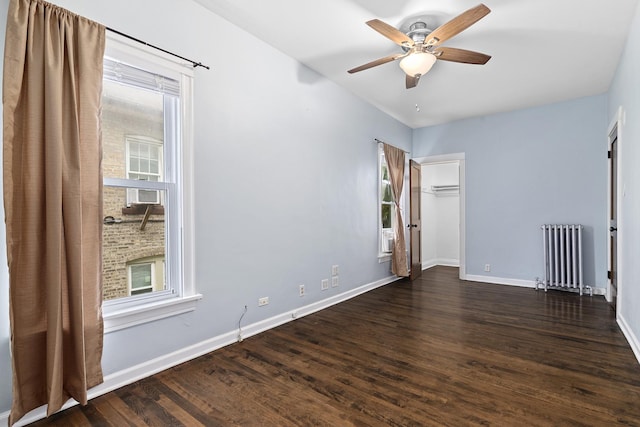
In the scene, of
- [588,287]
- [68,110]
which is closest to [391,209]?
[588,287]

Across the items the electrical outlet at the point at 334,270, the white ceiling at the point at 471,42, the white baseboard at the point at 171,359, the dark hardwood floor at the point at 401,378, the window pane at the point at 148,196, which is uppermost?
the white ceiling at the point at 471,42

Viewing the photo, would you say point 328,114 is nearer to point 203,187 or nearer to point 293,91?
point 293,91

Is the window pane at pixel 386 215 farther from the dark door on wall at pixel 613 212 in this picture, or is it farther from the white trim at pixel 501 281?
the dark door on wall at pixel 613 212

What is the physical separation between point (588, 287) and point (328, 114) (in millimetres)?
4344

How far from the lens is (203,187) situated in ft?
8.57

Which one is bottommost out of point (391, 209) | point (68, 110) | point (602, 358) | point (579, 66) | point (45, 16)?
point (602, 358)

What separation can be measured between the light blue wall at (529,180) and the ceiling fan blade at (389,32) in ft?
11.3

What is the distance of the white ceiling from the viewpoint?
2588 mm

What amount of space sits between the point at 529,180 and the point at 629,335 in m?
2.81

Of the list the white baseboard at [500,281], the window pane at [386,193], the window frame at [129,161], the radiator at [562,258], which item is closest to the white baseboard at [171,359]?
the window frame at [129,161]

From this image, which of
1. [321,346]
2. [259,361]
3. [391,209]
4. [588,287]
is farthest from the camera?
[391,209]

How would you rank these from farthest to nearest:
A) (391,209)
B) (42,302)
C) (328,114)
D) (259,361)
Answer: (391,209) → (328,114) → (259,361) → (42,302)

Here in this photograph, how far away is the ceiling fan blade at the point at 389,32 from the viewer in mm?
2321

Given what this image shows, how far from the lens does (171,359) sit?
7.86ft
